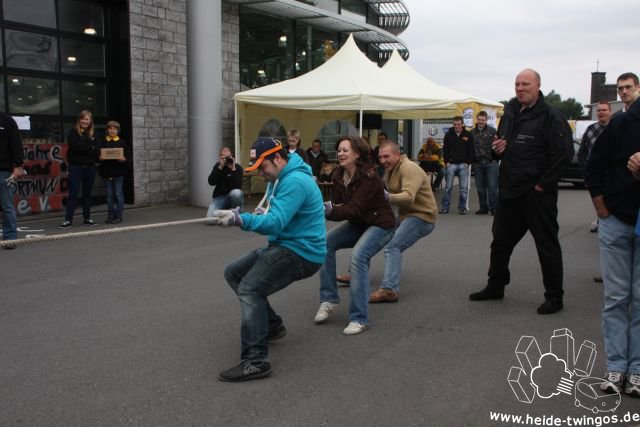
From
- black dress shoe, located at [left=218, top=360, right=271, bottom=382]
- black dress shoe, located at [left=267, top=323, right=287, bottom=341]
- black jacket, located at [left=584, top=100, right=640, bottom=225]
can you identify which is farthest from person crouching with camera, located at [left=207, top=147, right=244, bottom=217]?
black jacket, located at [left=584, top=100, right=640, bottom=225]

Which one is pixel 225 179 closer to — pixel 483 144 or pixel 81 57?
pixel 81 57

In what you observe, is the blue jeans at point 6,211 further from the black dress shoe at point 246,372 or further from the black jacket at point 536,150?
the black jacket at point 536,150

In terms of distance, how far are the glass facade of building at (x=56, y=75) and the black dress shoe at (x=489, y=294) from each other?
27.2 feet

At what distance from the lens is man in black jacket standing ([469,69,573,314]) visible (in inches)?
216

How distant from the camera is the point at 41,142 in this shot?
37.1ft

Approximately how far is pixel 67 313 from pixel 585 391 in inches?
167

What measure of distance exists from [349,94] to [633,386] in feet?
29.6

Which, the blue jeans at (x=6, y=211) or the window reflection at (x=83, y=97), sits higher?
the window reflection at (x=83, y=97)

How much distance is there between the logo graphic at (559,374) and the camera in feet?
12.5

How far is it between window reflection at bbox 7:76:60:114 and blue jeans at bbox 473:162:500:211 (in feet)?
26.7

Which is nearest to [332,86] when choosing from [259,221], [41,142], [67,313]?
[41,142]

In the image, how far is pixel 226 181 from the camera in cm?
1026

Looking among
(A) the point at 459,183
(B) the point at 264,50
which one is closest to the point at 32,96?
(B) the point at 264,50

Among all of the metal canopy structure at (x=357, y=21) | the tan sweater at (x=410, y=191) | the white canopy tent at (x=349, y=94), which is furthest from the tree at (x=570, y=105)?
the tan sweater at (x=410, y=191)
